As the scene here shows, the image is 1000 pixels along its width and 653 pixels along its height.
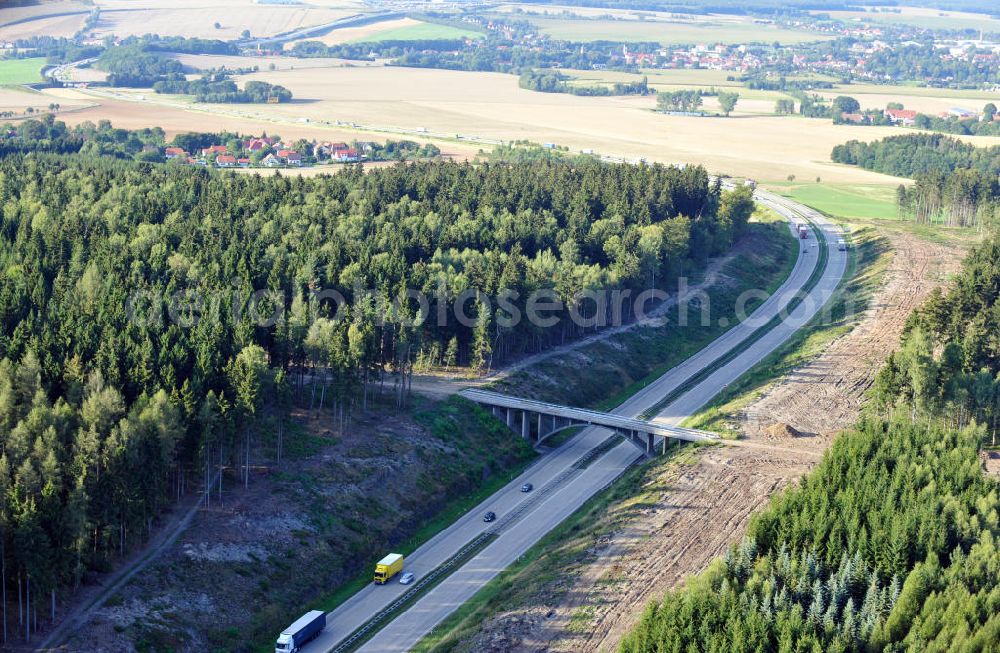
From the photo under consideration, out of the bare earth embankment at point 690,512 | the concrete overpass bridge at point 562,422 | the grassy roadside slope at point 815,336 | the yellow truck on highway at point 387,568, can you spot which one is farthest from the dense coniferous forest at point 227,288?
the bare earth embankment at point 690,512

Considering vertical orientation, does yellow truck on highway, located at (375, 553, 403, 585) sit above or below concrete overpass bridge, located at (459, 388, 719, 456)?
below

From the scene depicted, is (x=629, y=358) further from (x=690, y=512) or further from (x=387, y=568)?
(x=387, y=568)

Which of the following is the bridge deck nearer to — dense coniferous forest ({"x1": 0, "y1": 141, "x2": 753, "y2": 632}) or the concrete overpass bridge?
the concrete overpass bridge

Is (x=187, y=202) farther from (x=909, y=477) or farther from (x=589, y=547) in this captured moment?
(x=909, y=477)

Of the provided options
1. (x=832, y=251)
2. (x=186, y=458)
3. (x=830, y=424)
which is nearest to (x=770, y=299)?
(x=832, y=251)

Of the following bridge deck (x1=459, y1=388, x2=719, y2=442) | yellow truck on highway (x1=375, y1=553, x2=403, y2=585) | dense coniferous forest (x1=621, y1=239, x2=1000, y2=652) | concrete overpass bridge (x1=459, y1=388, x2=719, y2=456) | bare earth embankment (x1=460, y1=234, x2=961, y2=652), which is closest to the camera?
dense coniferous forest (x1=621, y1=239, x2=1000, y2=652)

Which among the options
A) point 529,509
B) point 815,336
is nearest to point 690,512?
point 529,509

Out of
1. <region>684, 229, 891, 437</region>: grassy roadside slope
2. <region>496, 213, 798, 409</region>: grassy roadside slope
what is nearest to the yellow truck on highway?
<region>496, 213, 798, 409</region>: grassy roadside slope
